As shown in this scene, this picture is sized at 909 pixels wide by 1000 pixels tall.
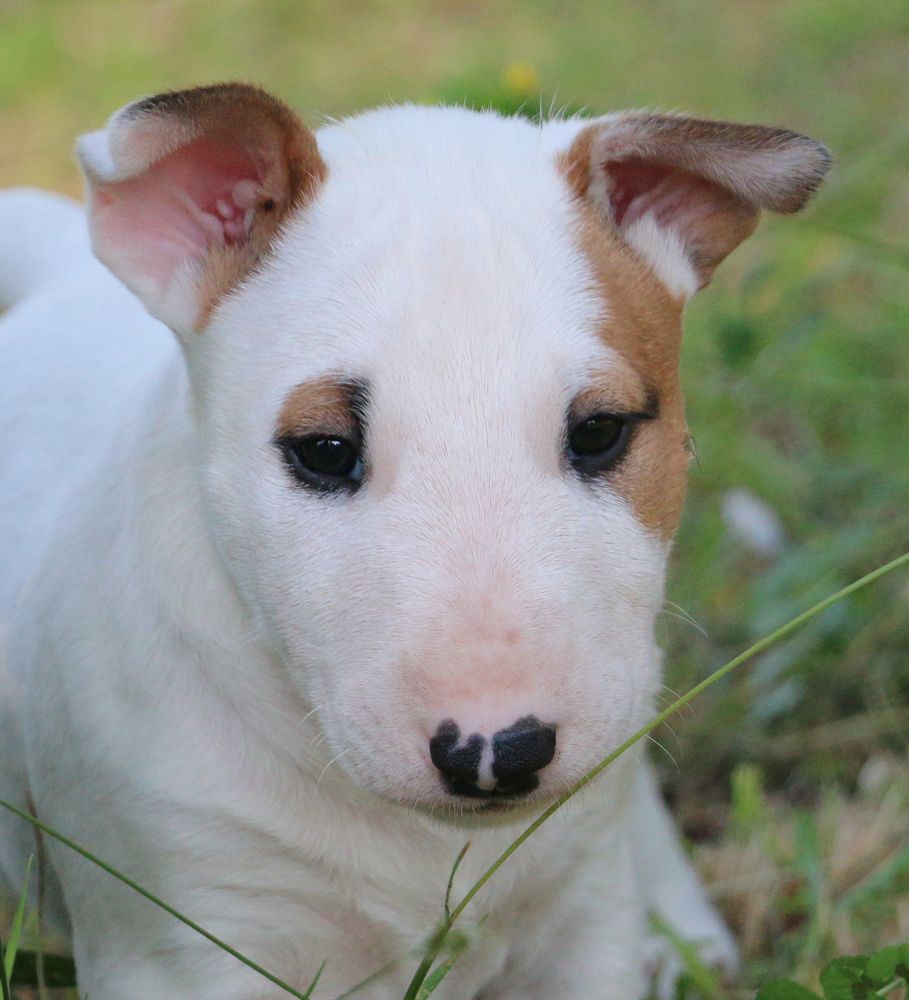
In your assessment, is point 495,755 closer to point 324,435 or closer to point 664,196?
point 324,435

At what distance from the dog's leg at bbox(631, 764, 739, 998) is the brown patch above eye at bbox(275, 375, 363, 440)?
5.13ft

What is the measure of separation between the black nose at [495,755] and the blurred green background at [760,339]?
1306 millimetres

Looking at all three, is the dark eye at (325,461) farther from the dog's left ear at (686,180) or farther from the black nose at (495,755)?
the dog's left ear at (686,180)

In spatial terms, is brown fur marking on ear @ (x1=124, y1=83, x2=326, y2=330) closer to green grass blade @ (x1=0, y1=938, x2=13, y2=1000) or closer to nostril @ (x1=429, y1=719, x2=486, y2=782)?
nostril @ (x1=429, y1=719, x2=486, y2=782)

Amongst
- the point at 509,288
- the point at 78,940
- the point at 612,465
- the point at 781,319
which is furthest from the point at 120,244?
the point at 781,319

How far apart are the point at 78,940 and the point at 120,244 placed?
1185 mm

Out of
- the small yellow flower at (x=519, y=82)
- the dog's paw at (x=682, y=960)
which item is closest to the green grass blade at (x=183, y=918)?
the dog's paw at (x=682, y=960)

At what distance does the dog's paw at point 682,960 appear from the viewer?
11.2ft

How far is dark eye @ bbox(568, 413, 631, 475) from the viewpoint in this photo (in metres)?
2.22

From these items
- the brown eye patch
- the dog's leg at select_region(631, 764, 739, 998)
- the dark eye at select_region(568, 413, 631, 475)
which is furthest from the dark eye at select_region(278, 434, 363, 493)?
the dog's leg at select_region(631, 764, 739, 998)

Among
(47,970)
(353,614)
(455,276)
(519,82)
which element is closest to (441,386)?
(455,276)

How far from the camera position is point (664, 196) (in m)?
2.64

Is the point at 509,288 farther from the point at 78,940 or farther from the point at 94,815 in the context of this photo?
the point at 78,940

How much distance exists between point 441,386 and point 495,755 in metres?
0.50
